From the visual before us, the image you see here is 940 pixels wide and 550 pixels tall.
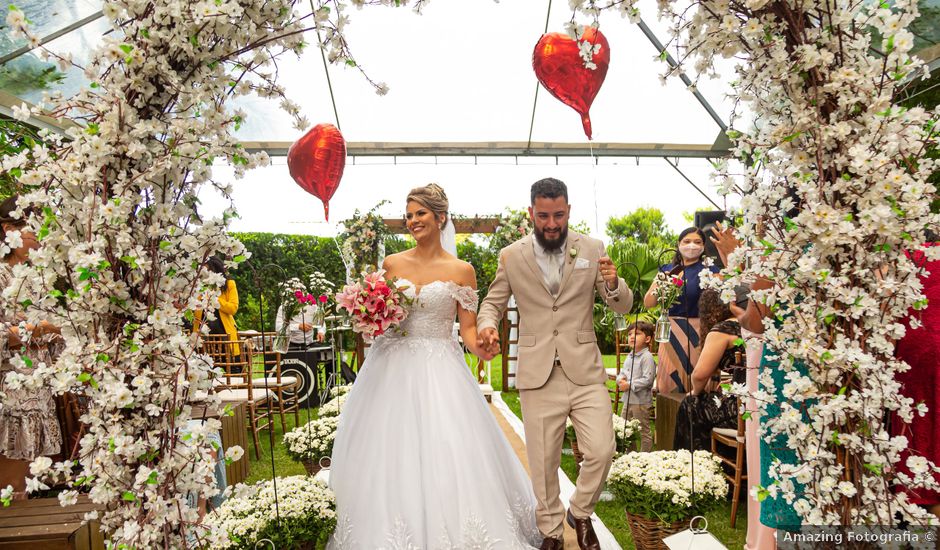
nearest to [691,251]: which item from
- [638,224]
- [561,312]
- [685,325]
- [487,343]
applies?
[685,325]

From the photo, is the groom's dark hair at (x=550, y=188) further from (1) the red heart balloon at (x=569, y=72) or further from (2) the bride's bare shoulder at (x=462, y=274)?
(1) the red heart balloon at (x=569, y=72)

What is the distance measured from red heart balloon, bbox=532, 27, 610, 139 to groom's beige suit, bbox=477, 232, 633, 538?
120cm

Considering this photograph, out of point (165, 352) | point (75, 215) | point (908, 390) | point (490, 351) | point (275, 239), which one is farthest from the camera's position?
point (275, 239)

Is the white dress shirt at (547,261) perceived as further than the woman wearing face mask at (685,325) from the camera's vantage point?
No

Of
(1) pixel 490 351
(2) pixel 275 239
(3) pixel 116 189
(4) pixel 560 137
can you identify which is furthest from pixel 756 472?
(2) pixel 275 239

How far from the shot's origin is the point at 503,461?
155 inches

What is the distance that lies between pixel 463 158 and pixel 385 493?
Answer: 8.60 meters

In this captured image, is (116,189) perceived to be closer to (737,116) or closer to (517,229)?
(737,116)

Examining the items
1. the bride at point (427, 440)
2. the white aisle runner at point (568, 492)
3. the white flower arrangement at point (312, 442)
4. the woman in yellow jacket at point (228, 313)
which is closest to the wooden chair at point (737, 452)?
the white aisle runner at point (568, 492)

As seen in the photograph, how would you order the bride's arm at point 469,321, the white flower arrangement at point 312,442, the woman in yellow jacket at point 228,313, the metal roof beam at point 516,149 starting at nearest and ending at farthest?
1. the bride's arm at point 469,321
2. the white flower arrangement at point 312,442
3. the woman in yellow jacket at point 228,313
4. the metal roof beam at point 516,149

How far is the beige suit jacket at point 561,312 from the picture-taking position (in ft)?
12.6

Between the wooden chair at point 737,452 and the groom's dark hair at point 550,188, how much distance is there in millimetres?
1897

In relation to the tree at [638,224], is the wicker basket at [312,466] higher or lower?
lower

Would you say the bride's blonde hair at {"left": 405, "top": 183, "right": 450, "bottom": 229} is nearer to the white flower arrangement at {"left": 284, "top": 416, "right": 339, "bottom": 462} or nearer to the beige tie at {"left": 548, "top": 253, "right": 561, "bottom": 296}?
the beige tie at {"left": 548, "top": 253, "right": 561, "bottom": 296}
